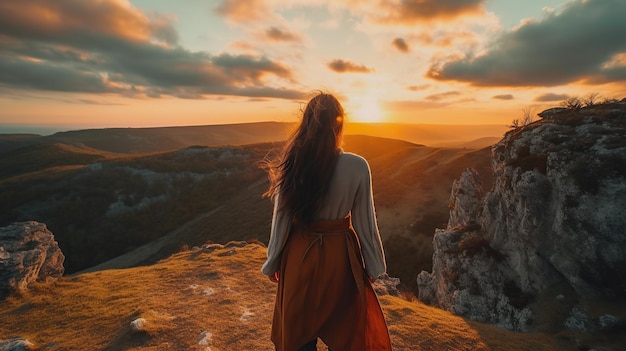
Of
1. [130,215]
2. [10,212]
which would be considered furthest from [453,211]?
[10,212]

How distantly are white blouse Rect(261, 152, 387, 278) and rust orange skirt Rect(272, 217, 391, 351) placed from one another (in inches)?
5.5

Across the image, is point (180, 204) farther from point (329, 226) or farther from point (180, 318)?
→ point (329, 226)

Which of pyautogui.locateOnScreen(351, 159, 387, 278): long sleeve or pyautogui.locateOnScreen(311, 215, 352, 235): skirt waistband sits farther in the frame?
pyautogui.locateOnScreen(351, 159, 387, 278): long sleeve

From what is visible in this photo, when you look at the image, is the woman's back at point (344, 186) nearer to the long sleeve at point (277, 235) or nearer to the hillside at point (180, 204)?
the long sleeve at point (277, 235)

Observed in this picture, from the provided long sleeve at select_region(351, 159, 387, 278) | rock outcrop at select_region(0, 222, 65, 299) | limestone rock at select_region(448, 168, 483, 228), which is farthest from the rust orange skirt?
limestone rock at select_region(448, 168, 483, 228)

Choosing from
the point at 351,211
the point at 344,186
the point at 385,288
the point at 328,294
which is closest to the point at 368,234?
the point at 351,211

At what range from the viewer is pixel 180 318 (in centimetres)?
1080

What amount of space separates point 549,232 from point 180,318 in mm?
16944

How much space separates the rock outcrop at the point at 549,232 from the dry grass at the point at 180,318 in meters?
3.68

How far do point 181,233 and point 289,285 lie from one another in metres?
54.6

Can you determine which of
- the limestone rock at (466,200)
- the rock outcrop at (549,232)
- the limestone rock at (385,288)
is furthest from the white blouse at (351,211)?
the limestone rock at (466,200)

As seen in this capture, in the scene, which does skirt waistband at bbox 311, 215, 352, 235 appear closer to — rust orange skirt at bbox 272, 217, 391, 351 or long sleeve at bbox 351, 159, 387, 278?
rust orange skirt at bbox 272, 217, 391, 351

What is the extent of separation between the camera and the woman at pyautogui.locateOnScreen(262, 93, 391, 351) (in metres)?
4.36

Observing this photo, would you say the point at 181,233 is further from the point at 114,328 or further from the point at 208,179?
the point at 114,328
